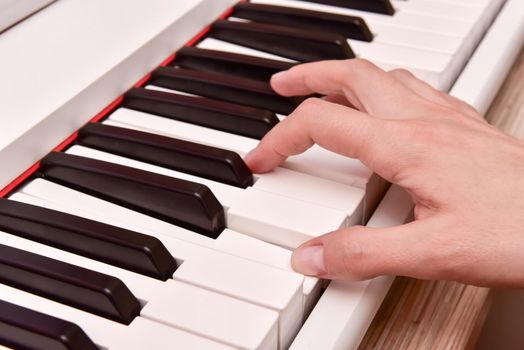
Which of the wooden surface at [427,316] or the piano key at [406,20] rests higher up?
the piano key at [406,20]

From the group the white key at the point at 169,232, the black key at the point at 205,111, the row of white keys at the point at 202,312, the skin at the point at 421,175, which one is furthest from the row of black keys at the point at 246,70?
the row of white keys at the point at 202,312

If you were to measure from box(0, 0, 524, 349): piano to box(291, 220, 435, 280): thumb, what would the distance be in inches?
1.0

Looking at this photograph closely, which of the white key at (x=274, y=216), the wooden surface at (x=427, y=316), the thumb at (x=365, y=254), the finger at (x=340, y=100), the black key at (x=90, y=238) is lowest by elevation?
the wooden surface at (x=427, y=316)

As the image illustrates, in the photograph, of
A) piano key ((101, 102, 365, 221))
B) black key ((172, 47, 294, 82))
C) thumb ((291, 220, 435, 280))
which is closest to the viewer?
thumb ((291, 220, 435, 280))

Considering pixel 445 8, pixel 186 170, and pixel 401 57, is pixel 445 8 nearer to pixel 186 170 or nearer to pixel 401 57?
pixel 401 57

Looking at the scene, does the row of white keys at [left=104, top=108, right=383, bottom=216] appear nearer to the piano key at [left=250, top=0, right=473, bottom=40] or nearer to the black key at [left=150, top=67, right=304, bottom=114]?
the black key at [left=150, top=67, right=304, bottom=114]

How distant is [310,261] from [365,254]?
6cm

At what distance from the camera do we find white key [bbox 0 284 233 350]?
0.78 meters

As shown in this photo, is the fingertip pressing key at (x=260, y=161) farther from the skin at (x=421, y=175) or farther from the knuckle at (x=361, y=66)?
the knuckle at (x=361, y=66)

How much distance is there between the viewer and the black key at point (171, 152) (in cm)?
100

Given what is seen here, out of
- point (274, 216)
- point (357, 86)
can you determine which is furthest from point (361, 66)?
point (274, 216)

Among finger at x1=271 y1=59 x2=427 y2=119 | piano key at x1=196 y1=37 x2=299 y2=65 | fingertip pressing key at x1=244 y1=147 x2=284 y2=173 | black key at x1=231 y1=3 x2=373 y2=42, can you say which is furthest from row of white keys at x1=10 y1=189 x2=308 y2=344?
black key at x1=231 y1=3 x2=373 y2=42

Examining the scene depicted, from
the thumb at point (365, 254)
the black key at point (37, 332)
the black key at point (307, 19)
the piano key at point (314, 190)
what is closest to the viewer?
the black key at point (37, 332)

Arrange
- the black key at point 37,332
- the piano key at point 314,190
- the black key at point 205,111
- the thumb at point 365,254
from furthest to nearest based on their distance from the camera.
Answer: the black key at point 205,111
the piano key at point 314,190
the thumb at point 365,254
the black key at point 37,332
